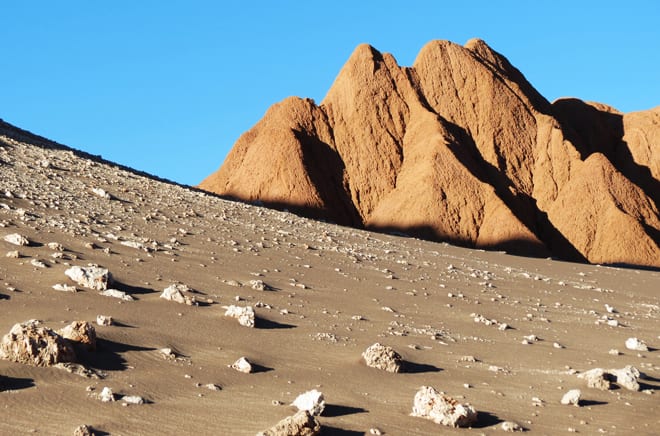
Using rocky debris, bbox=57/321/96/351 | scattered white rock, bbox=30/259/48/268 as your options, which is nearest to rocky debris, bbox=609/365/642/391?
rocky debris, bbox=57/321/96/351

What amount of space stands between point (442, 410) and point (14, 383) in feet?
12.2

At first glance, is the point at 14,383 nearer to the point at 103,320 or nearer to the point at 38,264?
the point at 103,320

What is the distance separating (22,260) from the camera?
11930 millimetres

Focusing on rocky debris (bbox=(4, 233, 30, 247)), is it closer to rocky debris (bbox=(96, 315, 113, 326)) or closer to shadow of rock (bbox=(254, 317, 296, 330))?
rocky debris (bbox=(96, 315, 113, 326))

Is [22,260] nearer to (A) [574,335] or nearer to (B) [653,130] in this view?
(A) [574,335]

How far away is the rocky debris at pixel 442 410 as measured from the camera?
309 inches

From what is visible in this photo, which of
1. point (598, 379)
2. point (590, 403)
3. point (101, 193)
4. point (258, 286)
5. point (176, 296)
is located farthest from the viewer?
point (101, 193)

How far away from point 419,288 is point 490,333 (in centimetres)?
362

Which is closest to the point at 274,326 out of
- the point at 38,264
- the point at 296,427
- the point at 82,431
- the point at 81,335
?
the point at 81,335

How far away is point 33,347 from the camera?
781 cm

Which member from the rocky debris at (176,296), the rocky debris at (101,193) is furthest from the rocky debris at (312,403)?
the rocky debris at (101,193)

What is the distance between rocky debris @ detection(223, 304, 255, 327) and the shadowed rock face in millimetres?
35109

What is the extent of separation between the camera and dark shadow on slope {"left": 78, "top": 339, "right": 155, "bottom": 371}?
27.1ft

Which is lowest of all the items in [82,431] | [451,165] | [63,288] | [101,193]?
[82,431]
